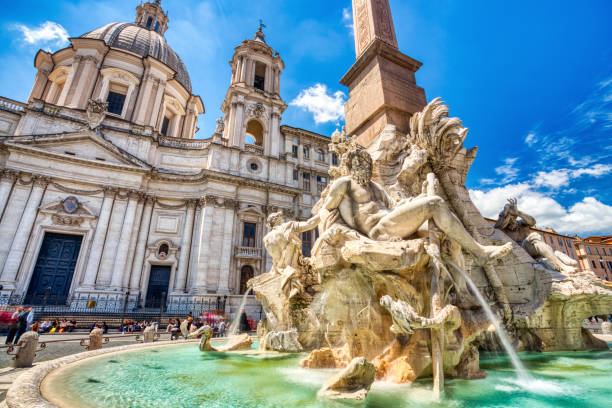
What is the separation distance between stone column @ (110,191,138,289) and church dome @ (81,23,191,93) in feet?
53.0

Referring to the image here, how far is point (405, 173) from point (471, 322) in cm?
279

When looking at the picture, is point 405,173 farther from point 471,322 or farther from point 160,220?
point 160,220

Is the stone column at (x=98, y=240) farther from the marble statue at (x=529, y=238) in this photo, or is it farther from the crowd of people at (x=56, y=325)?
the marble statue at (x=529, y=238)

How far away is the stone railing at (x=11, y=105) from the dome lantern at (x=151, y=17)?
24120mm

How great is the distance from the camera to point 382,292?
3.85 metres

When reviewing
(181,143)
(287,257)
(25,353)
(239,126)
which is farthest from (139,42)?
(25,353)

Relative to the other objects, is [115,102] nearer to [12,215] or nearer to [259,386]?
[12,215]

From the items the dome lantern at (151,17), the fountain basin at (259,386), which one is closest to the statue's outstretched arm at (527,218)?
the fountain basin at (259,386)

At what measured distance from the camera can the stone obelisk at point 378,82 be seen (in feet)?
21.4

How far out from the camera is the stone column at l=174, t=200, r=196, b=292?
67.1 feet

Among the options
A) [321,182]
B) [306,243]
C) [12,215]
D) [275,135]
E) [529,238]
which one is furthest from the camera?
[321,182]

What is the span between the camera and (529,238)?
5641 mm

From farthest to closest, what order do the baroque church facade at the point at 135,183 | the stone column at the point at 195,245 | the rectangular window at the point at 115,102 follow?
the rectangular window at the point at 115,102 → the stone column at the point at 195,245 → the baroque church facade at the point at 135,183

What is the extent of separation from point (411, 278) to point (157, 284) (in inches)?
859
